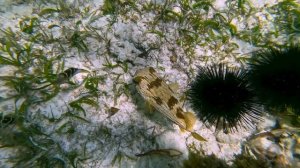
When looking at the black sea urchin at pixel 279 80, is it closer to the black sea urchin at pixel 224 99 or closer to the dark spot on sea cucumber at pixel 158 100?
the black sea urchin at pixel 224 99

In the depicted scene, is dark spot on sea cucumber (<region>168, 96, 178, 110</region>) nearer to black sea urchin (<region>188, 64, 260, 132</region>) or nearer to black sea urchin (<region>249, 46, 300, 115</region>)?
black sea urchin (<region>188, 64, 260, 132</region>)

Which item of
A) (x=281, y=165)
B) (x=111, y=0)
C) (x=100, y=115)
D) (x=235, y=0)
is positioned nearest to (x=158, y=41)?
(x=111, y=0)

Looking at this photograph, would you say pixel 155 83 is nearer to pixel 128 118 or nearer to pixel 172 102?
pixel 172 102

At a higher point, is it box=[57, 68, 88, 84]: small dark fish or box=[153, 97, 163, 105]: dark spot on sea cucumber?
box=[57, 68, 88, 84]: small dark fish

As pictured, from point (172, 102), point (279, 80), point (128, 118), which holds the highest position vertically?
point (279, 80)

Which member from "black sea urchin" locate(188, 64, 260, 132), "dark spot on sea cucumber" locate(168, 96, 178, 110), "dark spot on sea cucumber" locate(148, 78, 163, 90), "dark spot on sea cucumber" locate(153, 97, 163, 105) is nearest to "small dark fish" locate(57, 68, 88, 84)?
"dark spot on sea cucumber" locate(148, 78, 163, 90)

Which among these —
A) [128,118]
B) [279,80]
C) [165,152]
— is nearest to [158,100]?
[128,118]

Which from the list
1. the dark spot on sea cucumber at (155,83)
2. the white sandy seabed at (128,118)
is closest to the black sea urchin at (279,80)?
the white sandy seabed at (128,118)
